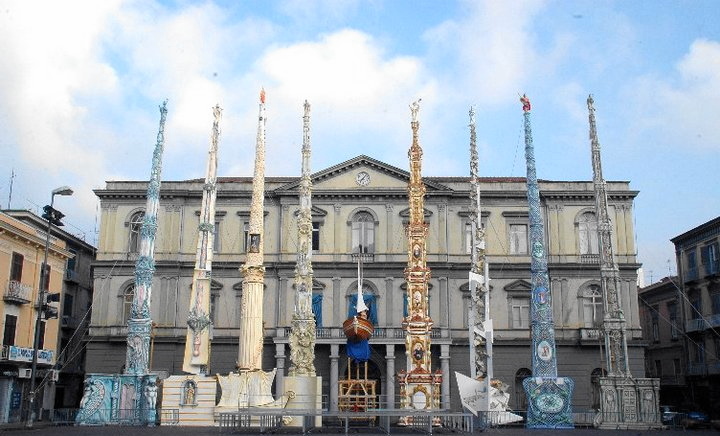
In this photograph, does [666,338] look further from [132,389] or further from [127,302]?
[132,389]

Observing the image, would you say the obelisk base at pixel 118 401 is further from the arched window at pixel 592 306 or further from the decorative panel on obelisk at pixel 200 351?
the arched window at pixel 592 306

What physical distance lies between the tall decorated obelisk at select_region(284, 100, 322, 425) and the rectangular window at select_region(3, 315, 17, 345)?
605 inches

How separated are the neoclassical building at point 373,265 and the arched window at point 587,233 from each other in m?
0.06

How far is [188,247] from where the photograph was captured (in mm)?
45938

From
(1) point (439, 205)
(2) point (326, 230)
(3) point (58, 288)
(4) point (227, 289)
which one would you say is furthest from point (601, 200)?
(3) point (58, 288)

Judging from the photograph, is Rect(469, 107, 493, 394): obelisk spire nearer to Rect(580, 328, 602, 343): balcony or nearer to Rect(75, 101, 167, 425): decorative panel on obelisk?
Rect(75, 101, 167, 425): decorative panel on obelisk

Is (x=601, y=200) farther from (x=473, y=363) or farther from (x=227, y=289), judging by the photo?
(x=227, y=289)

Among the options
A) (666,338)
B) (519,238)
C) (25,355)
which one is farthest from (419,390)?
(666,338)

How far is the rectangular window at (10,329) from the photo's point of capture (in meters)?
33.8

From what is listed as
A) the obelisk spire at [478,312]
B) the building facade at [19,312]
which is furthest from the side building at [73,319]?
the obelisk spire at [478,312]

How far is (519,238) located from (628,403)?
19.2 m

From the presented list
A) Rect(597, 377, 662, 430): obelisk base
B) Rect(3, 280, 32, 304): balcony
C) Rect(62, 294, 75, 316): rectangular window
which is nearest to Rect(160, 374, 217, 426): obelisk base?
Rect(3, 280, 32, 304): balcony

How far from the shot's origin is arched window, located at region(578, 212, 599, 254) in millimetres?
46000

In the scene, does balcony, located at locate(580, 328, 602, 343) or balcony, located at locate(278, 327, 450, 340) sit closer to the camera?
balcony, located at locate(278, 327, 450, 340)
